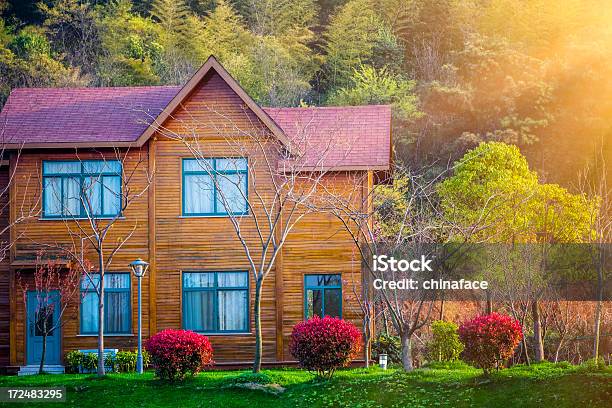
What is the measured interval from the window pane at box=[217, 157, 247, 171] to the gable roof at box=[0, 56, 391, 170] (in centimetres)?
132

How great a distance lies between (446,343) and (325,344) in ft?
18.8

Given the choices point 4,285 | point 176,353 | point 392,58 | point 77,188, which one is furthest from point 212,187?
point 392,58

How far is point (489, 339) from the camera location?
2216 cm

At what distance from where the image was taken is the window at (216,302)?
2902 cm

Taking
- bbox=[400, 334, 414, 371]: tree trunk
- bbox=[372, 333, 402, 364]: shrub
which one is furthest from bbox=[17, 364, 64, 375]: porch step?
bbox=[400, 334, 414, 371]: tree trunk

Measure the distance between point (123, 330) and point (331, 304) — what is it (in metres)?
5.42

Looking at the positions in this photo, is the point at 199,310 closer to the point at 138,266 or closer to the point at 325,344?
the point at 138,266

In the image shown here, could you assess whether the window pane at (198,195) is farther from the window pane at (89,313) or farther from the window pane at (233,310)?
the window pane at (89,313)

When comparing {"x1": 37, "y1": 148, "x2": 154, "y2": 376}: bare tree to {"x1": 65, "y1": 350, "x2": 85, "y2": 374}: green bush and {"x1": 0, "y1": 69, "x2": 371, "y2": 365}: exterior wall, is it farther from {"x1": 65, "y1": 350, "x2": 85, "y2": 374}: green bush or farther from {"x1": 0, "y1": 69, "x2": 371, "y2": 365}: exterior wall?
{"x1": 65, "y1": 350, "x2": 85, "y2": 374}: green bush

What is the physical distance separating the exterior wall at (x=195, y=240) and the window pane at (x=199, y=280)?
20 cm

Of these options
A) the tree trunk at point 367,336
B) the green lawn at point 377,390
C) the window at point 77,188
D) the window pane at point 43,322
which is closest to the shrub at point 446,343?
the tree trunk at point 367,336

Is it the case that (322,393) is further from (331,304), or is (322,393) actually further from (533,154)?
(533,154)

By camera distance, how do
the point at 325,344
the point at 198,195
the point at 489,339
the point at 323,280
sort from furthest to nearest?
the point at 198,195 < the point at 323,280 < the point at 325,344 < the point at 489,339

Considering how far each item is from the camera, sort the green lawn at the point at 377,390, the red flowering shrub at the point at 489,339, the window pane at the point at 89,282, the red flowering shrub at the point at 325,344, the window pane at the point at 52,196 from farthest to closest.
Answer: the window pane at the point at 52,196
the window pane at the point at 89,282
the red flowering shrub at the point at 325,344
the red flowering shrub at the point at 489,339
the green lawn at the point at 377,390
